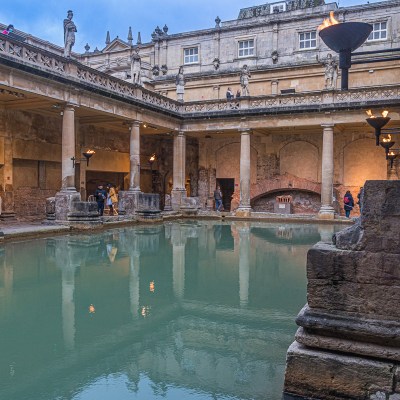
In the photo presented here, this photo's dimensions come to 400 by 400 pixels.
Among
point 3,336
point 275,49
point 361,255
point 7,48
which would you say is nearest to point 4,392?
point 3,336

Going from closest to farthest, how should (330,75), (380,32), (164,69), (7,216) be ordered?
(7,216) → (330,75) → (380,32) → (164,69)

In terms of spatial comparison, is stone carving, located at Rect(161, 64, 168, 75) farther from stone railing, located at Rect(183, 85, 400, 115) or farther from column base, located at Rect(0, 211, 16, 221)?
column base, located at Rect(0, 211, 16, 221)

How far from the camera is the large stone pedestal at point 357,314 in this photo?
279 centimetres

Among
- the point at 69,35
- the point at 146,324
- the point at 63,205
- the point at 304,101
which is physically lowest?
the point at 146,324

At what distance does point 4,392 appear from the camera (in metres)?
3.10

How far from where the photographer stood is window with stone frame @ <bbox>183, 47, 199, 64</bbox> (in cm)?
2791

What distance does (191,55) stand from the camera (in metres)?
28.1

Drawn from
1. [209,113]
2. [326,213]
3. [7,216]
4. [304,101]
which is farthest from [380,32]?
[7,216]

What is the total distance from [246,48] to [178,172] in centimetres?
954

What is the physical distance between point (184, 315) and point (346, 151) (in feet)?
70.8

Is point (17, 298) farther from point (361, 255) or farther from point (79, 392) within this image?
point (361, 255)

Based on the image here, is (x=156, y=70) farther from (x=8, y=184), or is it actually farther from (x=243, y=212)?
(x=8, y=184)

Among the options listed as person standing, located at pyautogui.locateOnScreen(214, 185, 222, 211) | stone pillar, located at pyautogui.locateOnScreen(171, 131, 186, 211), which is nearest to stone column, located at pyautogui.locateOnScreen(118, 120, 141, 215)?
stone pillar, located at pyautogui.locateOnScreen(171, 131, 186, 211)

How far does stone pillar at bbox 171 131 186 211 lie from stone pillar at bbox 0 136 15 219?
312 inches
